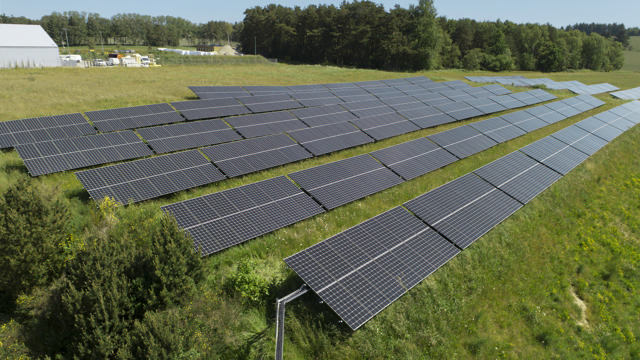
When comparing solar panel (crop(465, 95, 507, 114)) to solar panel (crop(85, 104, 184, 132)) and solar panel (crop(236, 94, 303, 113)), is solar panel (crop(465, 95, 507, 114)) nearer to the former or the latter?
solar panel (crop(236, 94, 303, 113))

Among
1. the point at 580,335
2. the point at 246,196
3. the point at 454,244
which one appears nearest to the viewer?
the point at 580,335

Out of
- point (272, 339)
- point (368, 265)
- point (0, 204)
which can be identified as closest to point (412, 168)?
point (368, 265)

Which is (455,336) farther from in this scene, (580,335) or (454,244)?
(580,335)

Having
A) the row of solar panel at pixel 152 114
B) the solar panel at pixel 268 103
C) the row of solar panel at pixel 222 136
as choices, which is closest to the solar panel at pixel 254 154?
the row of solar panel at pixel 222 136

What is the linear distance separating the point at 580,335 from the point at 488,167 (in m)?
10.1

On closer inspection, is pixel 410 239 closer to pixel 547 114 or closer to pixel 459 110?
pixel 459 110

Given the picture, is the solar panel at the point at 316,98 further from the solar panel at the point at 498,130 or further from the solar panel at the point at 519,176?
the solar panel at the point at 519,176

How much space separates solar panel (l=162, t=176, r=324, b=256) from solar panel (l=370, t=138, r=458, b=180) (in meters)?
6.57

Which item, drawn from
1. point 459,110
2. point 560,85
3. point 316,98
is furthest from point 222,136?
point 560,85

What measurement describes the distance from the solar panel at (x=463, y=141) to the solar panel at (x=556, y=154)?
2.83 metres

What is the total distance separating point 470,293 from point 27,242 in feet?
46.1

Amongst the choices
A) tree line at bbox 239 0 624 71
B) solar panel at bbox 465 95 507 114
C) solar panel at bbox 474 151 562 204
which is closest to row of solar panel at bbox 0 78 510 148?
solar panel at bbox 465 95 507 114

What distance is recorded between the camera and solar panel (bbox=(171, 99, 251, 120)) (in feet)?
81.6

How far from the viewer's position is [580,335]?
1040 cm
